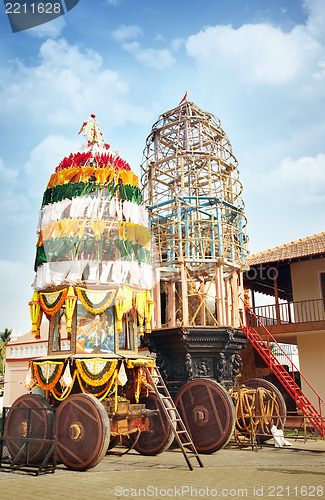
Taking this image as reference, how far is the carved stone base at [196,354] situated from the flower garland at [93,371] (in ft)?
14.7

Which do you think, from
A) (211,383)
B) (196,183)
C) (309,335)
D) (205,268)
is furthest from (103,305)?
(309,335)

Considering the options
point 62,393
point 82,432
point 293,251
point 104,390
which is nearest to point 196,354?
point 104,390

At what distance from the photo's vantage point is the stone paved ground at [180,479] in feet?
28.4

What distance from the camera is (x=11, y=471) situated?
10.8 meters

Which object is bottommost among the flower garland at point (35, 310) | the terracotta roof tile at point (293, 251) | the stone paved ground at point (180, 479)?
the stone paved ground at point (180, 479)

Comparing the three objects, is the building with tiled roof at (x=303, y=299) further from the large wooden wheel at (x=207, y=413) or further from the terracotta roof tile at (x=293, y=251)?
the large wooden wheel at (x=207, y=413)

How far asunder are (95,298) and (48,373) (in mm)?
2216

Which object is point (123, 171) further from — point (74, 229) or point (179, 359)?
point (179, 359)

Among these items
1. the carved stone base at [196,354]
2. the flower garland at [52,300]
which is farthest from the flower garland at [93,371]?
the carved stone base at [196,354]

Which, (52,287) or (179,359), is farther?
(179,359)

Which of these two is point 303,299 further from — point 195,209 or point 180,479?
point 180,479

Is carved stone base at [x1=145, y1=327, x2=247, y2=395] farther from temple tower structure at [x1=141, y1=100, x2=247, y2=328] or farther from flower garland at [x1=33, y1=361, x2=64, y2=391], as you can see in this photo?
flower garland at [x1=33, y1=361, x2=64, y2=391]

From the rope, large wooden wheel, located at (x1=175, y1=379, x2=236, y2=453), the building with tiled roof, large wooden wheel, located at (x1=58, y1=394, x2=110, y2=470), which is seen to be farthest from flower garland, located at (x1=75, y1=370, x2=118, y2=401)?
the building with tiled roof

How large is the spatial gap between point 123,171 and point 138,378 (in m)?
5.88
